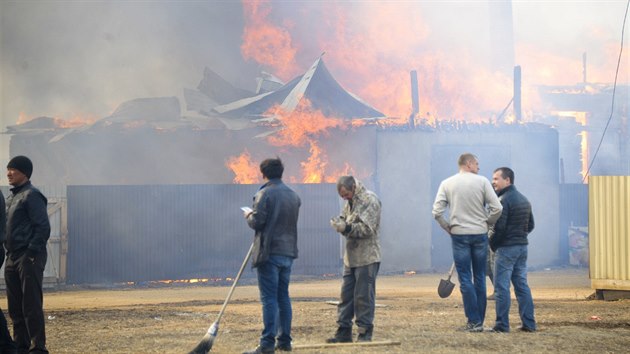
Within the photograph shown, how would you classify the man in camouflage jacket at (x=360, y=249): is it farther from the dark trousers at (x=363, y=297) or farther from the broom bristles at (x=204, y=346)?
the broom bristles at (x=204, y=346)

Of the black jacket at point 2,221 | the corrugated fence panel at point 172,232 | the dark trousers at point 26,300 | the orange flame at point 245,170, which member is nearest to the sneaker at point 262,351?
the dark trousers at point 26,300

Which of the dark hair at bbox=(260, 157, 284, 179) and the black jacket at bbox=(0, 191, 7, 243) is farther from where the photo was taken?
the dark hair at bbox=(260, 157, 284, 179)

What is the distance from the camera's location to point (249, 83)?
3822cm

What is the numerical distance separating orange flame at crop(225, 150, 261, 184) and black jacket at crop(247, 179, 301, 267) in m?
19.1

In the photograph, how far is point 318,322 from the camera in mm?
11359

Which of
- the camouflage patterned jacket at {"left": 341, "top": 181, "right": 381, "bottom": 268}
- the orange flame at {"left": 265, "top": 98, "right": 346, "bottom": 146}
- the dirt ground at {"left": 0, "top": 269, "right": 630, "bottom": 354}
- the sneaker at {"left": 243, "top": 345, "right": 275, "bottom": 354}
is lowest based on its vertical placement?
the dirt ground at {"left": 0, "top": 269, "right": 630, "bottom": 354}

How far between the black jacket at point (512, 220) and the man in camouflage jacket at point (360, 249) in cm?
184

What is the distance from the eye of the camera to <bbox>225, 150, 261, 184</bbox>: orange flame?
27.8 metres

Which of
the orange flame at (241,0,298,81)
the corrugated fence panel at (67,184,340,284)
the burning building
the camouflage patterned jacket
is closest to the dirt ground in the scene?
the camouflage patterned jacket

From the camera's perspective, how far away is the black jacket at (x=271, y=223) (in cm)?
852

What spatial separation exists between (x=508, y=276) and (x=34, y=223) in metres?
5.37

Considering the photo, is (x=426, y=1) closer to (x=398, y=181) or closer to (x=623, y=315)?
(x=398, y=181)

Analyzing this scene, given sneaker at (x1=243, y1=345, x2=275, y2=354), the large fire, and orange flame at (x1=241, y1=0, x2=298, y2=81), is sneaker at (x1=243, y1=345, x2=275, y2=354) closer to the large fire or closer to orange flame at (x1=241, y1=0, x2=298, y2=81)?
the large fire

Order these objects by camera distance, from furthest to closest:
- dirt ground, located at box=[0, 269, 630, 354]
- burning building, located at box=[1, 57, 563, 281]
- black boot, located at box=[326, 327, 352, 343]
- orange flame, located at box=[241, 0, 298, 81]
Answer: orange flame, located at box=[241, 0, 298, 81] → burning building, located at box=[1, 57, 563, 281] → dirt ground, located at box=[0, 269, 630, 354] → black boot, located at box=[326, 327, 352, 343]
